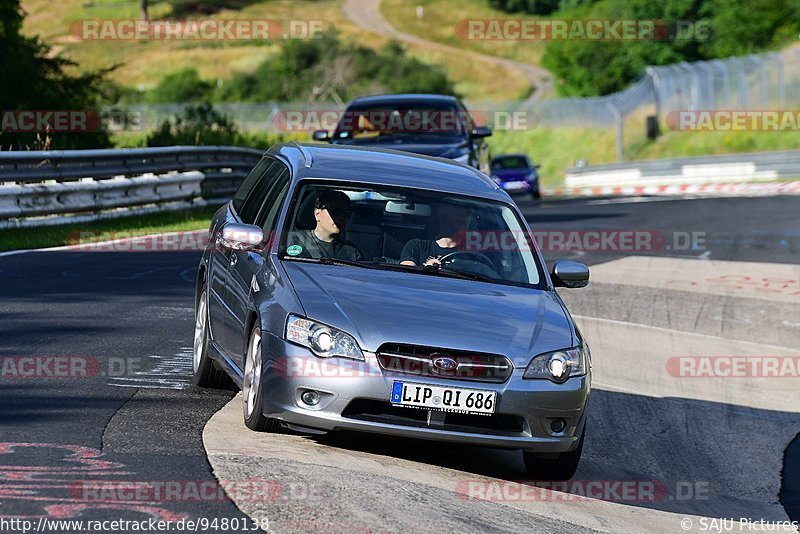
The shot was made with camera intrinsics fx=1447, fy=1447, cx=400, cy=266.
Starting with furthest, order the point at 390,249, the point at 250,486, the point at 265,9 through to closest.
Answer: the point at 265,9
the point at 390,249
the point at 250,486

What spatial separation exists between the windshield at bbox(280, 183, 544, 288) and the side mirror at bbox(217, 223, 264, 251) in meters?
0.17

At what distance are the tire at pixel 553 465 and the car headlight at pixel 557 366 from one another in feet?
1.41

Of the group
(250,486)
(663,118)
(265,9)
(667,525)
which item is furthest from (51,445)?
(265,9)

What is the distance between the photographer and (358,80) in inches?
3430

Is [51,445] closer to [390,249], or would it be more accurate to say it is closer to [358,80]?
[390,249]

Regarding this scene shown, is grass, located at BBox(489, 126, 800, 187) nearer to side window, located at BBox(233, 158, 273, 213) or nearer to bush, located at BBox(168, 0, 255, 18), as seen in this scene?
side window, located at BBox(233, 158, 273, 213)

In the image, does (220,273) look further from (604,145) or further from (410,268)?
(604,145)

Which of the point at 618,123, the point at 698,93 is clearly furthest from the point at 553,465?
the point at 618,123

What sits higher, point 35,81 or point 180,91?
point 35,81

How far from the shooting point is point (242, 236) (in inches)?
313

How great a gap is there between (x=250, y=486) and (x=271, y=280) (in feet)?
5.42

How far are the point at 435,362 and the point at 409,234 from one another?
1510 mm

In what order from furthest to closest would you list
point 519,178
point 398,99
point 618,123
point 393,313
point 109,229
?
1. point 618,123
2. point 519,178
3. point 398,99
4. point 109,229
5. point 393,313

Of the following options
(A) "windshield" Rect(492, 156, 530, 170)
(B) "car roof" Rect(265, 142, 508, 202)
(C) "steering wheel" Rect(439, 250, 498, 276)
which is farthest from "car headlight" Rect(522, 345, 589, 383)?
(A) "windshield" Rect(492, 156, 530, 170)
